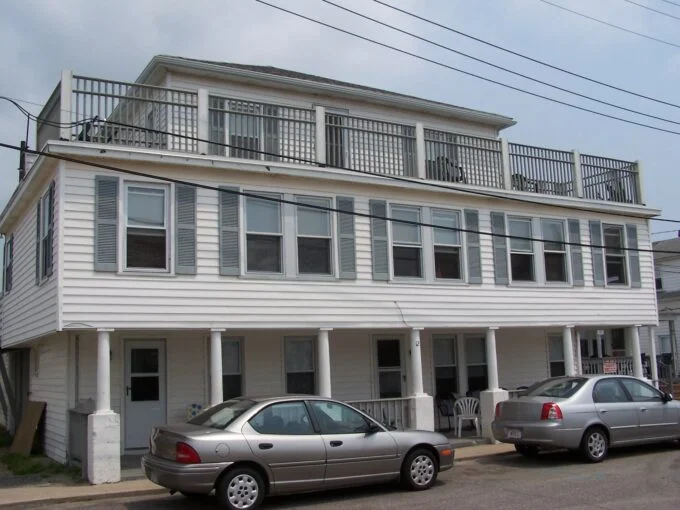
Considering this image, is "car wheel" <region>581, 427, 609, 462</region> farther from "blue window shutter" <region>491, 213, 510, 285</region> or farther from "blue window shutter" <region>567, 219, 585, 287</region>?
"blue window shutter" <region>567, 219, 585, 287</region>

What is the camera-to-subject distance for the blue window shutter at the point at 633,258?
18766 mm

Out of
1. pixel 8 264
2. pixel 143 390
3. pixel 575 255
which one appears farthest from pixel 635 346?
pixel 8 264

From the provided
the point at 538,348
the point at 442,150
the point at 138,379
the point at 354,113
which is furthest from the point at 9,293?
the point at 538,348

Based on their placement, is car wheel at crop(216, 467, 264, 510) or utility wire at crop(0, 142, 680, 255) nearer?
car wheel at crop(216, 467, 264, 510)

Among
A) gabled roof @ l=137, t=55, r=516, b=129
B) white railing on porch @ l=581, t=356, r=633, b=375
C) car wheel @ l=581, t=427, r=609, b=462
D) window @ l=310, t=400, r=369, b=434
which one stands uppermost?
gabled roof @ l=137, t=55, r=516, b=129

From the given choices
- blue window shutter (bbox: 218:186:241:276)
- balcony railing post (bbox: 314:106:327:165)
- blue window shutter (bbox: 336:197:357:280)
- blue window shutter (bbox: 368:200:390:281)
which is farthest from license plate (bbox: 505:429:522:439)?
balcony railing post (bbox: 314:106:327:165)

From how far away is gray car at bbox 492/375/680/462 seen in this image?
1196cm

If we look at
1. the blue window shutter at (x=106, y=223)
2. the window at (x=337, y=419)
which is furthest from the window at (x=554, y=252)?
the blue window shutter at (x=106, y=223)

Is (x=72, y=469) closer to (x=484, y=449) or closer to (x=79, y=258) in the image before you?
(x=79, y=258)

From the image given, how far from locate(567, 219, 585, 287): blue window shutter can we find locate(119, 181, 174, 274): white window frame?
9.85 m

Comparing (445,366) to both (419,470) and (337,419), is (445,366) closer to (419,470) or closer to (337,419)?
(419,470)

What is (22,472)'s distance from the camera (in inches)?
505

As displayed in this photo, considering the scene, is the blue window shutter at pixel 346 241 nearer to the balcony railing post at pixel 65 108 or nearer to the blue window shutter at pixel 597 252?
the balcony railing post at pixel 65 108

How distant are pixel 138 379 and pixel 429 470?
6.15 m
